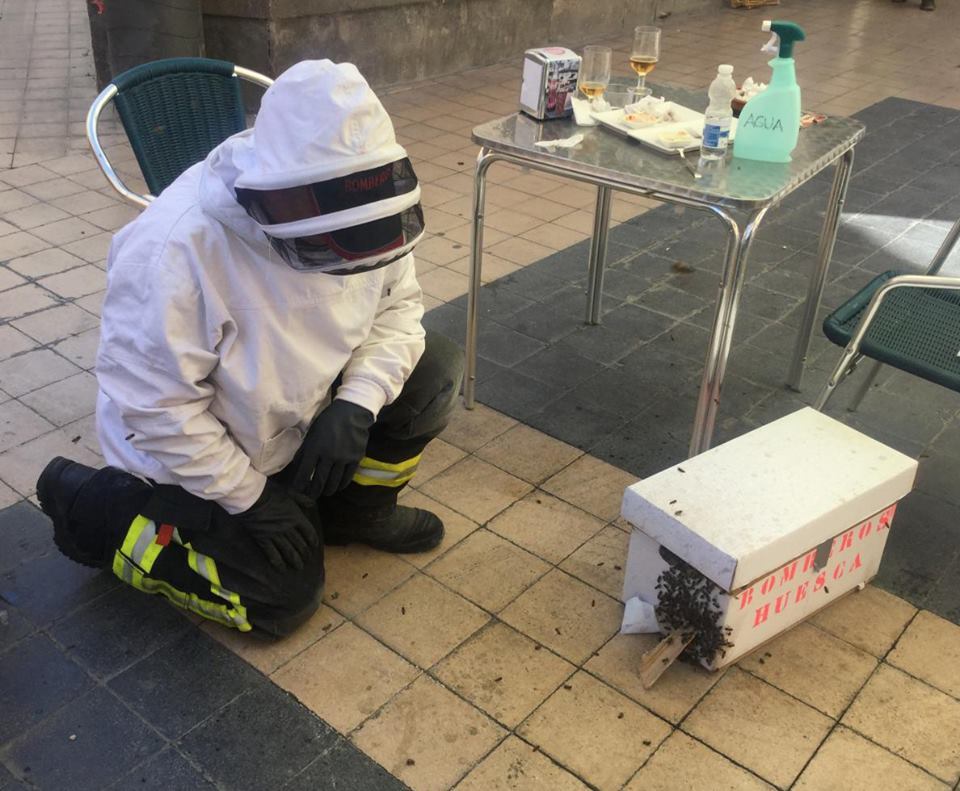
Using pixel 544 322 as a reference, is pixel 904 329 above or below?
above

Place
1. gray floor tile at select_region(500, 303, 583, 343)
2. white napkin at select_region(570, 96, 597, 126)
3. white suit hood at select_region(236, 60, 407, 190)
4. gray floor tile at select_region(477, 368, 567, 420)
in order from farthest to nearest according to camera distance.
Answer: gray floor tile at select_region(500, 303, 583, 343)
gray floor tile at select_region(477, 368, 567, 420)
white napkin at select_region(570, 96, 597, 126)
white suit hood at select_region(236, 60, 407, 190)

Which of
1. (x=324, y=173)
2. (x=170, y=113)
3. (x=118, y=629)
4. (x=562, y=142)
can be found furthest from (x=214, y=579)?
(x=562, y=142)

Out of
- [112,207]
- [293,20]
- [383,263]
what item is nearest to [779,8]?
[293,20]

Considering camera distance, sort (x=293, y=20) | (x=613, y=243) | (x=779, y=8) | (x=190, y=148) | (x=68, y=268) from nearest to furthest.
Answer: (x=190, y=148), (x=68, y=268), (x=613, y=243), (x=293, y=20), (x=779, y=8)

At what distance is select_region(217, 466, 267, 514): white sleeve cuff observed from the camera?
2.08 metres

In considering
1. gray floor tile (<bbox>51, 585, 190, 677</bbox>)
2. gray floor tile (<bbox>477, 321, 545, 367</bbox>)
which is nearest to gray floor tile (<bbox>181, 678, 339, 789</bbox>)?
gray floor tile (<bbox>51, 585, 190, 677</bbox>)

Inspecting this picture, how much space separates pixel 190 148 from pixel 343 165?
1250mm

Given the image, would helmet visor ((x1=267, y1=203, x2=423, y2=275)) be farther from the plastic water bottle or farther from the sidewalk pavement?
the plastic water bottle

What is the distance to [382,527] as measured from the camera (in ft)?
8.20

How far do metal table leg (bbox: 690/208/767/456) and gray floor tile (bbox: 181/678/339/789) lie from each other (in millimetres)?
1211

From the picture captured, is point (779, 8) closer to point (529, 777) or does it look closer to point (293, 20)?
point (293, 20)

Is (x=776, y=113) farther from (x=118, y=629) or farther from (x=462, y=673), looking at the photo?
(x=118, y=629)

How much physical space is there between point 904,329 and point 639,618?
1046 mm

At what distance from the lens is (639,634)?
2.31 meters
